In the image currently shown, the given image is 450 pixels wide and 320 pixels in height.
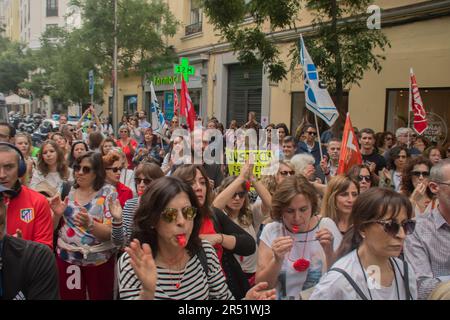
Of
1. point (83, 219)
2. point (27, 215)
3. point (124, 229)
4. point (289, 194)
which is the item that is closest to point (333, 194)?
point (289, 194)

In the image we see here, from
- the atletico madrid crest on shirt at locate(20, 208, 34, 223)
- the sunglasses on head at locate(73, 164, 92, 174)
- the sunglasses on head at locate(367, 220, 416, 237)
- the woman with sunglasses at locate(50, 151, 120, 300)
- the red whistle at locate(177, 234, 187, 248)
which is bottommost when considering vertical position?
the woman with sunglasses at locate(50, 151, 120, 300)

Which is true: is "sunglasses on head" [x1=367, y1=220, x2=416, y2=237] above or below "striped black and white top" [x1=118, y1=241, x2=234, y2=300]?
above

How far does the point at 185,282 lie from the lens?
257 centimetres

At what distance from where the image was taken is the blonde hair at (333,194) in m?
3.99

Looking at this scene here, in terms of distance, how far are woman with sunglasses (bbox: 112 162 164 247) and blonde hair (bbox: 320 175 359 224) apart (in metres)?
1.45

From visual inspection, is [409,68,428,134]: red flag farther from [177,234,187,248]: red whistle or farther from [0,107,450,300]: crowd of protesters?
[177,234,187,248]: red whistle

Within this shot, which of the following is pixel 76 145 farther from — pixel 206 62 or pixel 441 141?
pixel 206 62

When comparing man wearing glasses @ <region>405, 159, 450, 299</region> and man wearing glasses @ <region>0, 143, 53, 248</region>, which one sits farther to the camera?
man wearing glasses @ <region>0, 143, 53, 248</region>

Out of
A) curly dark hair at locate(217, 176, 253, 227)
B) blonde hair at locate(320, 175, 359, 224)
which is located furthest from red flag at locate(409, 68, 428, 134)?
curly dark hair at locate(217, 176, 253, 227)

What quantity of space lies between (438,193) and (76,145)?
15.8 ft

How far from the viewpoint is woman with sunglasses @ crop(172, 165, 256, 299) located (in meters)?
3.49

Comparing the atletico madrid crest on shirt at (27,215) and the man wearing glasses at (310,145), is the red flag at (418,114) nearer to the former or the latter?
the man wearing glasses at (310,145)

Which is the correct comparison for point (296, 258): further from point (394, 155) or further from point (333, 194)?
point (394, 155)

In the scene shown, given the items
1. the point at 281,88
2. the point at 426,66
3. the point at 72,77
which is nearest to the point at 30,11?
the point at 72,77
